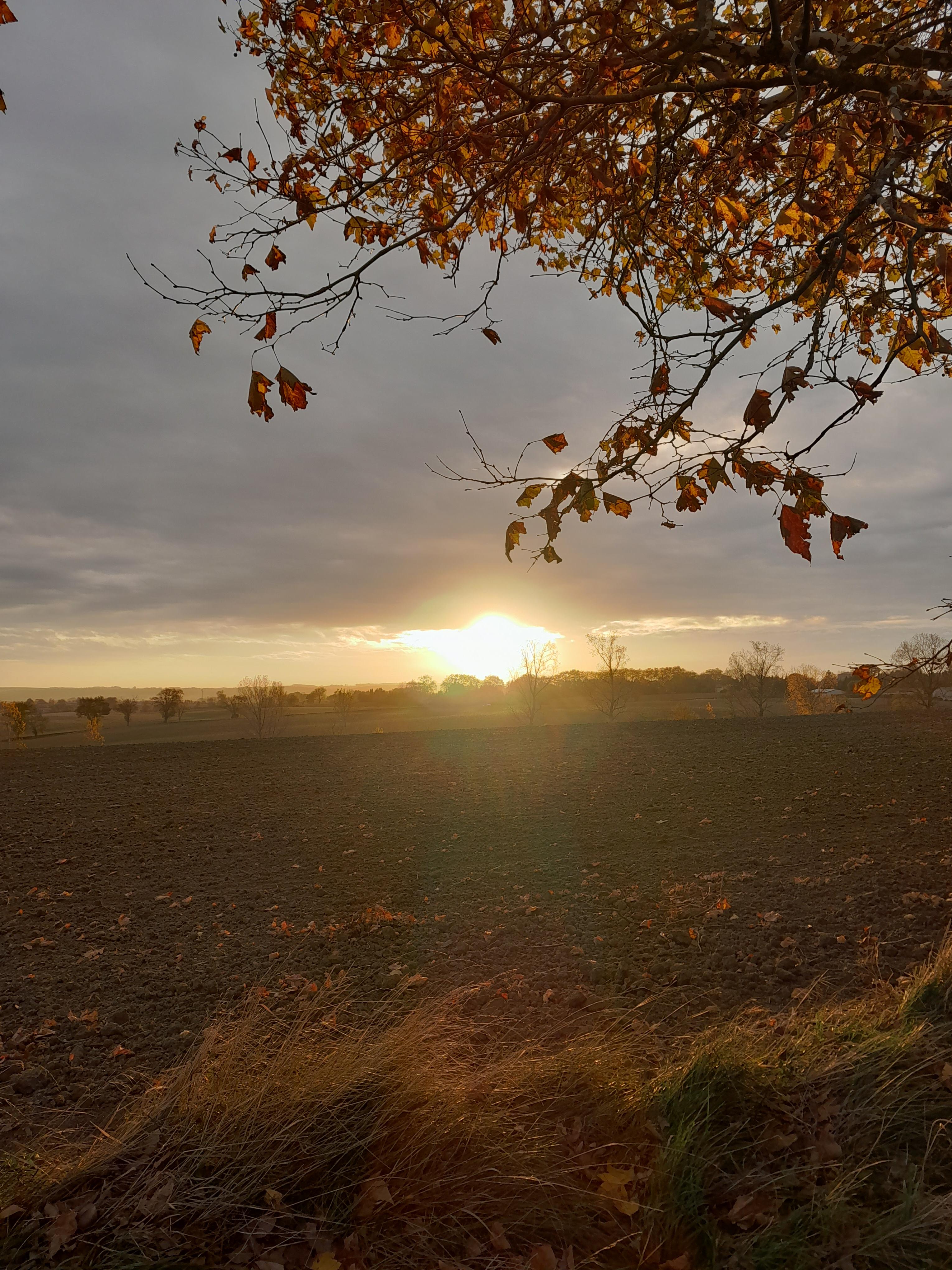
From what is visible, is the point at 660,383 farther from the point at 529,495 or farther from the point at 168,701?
the point at 168,701

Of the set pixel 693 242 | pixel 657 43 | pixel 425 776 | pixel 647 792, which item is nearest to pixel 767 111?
pixel 657 43

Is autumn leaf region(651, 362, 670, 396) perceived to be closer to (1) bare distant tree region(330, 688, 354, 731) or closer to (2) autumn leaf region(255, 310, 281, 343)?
(2) autumn leaf region(255, 310, 281, 343)

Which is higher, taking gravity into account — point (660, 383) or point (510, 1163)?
point (660, 383)

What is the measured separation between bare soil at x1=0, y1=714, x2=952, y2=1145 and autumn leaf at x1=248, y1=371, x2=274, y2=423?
3.17m

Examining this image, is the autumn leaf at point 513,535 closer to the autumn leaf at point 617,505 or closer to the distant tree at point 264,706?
the autumn leaf at point 617,505

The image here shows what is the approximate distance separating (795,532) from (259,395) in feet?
7.69

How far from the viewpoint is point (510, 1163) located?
2350 millimetres

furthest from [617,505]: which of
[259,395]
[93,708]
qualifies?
[93,708]

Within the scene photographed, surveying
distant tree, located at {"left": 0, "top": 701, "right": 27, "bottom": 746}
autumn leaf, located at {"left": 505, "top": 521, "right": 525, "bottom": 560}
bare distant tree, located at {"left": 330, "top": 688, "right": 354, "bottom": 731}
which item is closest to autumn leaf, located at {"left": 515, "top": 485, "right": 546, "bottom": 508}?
autumn leaf, located at {"left": 505, "top": 521, "right": 525, "bottom": 560}

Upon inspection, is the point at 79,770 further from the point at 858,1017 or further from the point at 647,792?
the point at 858,1017

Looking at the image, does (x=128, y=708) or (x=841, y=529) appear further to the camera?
(x=128, y=708)

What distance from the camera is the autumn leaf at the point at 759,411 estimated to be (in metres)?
2.82

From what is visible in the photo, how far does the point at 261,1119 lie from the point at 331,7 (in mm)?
5469

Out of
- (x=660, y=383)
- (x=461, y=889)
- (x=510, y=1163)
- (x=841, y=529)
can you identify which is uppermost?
(x=660, y=383)
